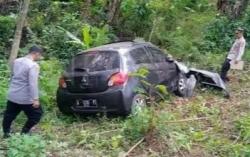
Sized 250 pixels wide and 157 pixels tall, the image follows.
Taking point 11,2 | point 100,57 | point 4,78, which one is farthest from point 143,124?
point 11,2

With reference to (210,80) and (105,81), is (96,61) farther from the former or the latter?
(210,80)

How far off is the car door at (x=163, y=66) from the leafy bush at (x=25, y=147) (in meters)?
4.21

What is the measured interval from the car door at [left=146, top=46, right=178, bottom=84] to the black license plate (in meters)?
1.90

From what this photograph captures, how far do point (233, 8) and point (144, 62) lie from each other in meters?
11.1

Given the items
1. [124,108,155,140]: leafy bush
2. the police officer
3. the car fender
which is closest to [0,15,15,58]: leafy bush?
the car fender

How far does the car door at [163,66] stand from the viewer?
11328 millimetres

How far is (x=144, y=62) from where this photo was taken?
10898 millimetres

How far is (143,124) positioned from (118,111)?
1008 mm

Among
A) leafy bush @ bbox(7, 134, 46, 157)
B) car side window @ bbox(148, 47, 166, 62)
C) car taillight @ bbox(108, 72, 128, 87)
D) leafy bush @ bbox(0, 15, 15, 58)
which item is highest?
leafy bush @ bbox(0, 15, 15, 58)

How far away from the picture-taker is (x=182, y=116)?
1048cm

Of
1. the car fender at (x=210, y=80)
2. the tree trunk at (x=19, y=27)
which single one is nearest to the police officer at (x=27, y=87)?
the tree trunk at (x=19, y=27)

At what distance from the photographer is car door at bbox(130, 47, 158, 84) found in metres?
10.6

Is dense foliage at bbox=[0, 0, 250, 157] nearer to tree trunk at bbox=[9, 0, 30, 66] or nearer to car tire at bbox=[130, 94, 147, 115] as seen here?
car tire at bbox=[130, 94, 147, 115]

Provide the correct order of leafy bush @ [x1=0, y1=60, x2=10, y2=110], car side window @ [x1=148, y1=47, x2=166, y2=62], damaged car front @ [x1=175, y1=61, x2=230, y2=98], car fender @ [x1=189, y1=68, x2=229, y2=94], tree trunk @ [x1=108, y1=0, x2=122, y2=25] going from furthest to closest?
tree trunk @ [x1=108, y1=0, x2=122, y2=25]
car fender @ [x1=189, y1=68, x2=229, y2=94]
damaged car front @ [x1=175, y1=61, x2=230, y2=98]
car side window @ [x1=148, y1=47, x2=166, y2=62]
leafy bush @ [x1=0, y1=60, x2=10, y2=110]
